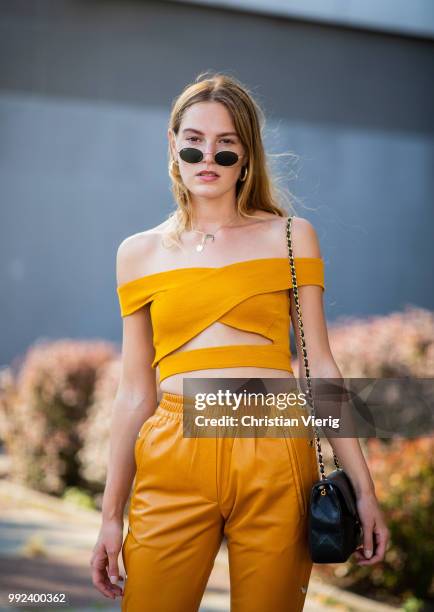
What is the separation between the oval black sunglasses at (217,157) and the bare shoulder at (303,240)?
25 cm

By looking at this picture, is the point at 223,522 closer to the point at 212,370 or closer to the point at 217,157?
the point at 212,370

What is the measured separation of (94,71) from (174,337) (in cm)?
559

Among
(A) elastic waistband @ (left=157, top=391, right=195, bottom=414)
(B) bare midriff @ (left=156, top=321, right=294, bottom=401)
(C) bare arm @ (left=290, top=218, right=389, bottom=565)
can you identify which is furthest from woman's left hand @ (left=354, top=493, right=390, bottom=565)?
(A) elastic waistband @ (left=157, top=391, right=195, bottom=414)

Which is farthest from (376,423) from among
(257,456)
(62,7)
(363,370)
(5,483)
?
(62,7)

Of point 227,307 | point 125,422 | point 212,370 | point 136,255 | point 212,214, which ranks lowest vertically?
point 125,422

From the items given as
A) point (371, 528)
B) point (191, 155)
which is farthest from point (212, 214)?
point (371, 528)

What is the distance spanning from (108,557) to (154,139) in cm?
592

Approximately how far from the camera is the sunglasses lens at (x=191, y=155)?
8.16 ft

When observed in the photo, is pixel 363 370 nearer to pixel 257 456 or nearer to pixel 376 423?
pixel 376 423

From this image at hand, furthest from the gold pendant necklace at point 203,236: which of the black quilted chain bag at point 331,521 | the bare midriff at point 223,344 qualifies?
the black quilted chain bag at point 331,521

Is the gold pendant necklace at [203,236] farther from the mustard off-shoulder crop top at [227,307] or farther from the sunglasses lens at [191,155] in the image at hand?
the sunglasses lens at [191,155]

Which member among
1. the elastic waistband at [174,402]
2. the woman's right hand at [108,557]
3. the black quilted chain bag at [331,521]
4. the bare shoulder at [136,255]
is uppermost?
the bare shoulder at [136,255]

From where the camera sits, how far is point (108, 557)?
8.19 feet

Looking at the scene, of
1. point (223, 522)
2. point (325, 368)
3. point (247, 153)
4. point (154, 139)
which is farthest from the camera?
point (154, 139)
